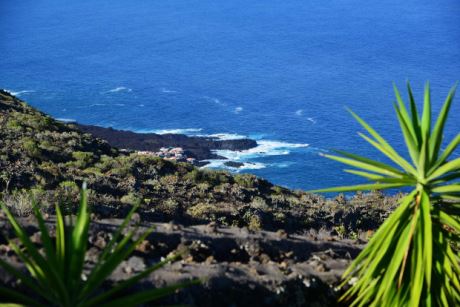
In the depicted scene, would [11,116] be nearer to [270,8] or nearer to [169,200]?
→ [169,200]

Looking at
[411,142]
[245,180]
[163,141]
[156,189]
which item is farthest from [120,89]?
[411,142]

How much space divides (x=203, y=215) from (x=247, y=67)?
84496mm

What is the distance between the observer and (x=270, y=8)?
492 feet

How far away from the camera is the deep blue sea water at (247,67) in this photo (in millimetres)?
68250

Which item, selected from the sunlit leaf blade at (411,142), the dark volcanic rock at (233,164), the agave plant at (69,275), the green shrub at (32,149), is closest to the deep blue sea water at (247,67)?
the dark volcanic rock at (233,164)

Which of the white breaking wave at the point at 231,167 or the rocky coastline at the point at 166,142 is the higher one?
the rocky coastline at the point at 166,142

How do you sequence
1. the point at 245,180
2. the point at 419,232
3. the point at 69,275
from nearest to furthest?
the point at 69,275 < the point at 419,232 < the point at 245,180

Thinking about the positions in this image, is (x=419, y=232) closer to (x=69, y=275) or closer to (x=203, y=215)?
(x=69, y=275)

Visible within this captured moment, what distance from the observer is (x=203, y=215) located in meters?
13.9

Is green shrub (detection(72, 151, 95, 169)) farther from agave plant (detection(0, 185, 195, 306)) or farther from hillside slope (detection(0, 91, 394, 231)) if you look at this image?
agave plant (detection(0, 185, 195, 306))

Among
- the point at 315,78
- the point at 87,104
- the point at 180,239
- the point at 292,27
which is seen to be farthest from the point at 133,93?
the point at 180,239

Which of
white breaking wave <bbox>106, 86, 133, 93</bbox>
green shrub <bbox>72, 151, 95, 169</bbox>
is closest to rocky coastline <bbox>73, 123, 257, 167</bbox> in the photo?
white breaking wave <bbox>106, 86, 133, 93</bbox>

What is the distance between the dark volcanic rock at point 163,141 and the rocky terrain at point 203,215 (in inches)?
1265

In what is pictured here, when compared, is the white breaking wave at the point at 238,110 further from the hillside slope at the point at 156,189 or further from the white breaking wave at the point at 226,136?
the hillside slope at the point at 156,189
